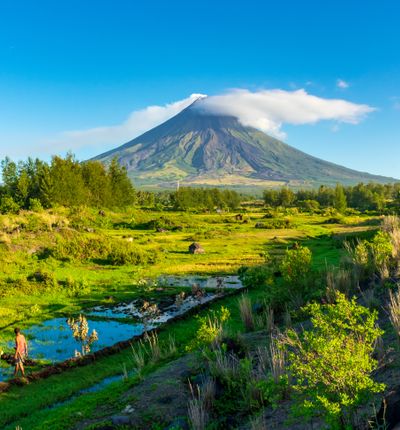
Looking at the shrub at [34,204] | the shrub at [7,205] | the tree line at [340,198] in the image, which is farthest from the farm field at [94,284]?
the tree line at [340,198]

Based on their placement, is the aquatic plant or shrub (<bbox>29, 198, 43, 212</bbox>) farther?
shrub (<bbox>29, 198, 43, 212</bbox>)

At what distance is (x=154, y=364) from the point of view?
13.4 metres

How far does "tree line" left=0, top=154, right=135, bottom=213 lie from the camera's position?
2554 inches

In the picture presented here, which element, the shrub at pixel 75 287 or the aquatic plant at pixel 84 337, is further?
the shrub at pixel 75 287

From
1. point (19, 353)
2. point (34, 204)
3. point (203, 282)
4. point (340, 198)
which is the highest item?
point (34, 204)

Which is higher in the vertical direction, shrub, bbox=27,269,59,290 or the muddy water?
shrub, bbox=27,269,59,290

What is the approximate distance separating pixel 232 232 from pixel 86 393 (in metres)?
46.5

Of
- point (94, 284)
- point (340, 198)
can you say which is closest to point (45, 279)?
point (94, 284)

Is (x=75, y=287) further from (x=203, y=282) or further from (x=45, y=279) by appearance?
(x=203, y=282)

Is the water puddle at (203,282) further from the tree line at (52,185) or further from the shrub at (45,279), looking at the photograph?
the tree line at (52,185)

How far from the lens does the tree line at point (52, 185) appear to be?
6488 centimetres

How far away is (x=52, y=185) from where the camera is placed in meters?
65.3

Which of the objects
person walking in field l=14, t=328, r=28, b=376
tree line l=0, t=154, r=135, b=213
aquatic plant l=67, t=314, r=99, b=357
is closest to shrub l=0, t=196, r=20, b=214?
tree line l=0, t=154, r=135, b=213

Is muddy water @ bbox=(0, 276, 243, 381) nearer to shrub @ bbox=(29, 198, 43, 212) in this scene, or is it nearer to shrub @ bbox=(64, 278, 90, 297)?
shrub @ bbox=(64, 278, 90, 297)
